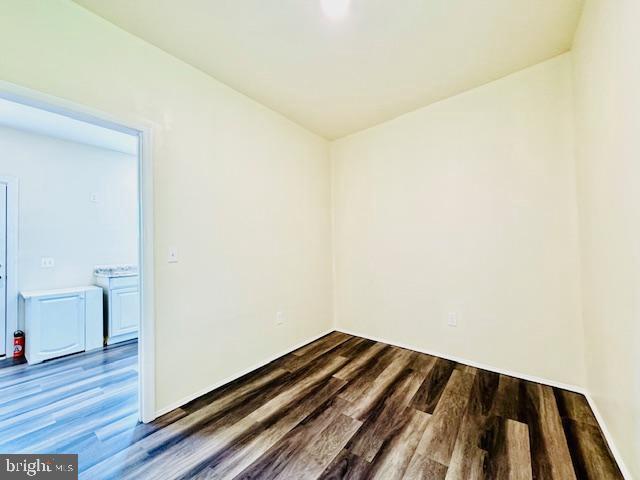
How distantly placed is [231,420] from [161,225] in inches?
54.5

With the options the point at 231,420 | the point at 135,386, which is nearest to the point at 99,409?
the point at 135,386

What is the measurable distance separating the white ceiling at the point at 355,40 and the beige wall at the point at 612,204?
0.37 m

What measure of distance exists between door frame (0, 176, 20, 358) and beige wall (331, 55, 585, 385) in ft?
12.2

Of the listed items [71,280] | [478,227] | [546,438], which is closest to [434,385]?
[546,438]

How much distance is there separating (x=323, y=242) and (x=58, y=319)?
3.00m

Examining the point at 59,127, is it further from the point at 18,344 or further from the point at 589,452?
the point at 589,452

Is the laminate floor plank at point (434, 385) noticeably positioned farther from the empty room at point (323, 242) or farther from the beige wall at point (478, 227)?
the beige wall at point (478, 227)

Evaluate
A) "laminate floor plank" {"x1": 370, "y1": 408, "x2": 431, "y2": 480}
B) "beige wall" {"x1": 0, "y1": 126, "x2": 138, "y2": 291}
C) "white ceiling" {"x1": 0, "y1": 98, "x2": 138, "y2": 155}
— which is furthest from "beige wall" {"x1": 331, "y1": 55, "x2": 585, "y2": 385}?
"beige wall" {"x1": 0, "y1": 126, "x2": 138, "y2": 291}

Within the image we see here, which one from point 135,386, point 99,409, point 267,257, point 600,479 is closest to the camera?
point 600,479

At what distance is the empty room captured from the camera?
4.55ft

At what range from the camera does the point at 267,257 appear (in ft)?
8.50

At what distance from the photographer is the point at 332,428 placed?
1.64m

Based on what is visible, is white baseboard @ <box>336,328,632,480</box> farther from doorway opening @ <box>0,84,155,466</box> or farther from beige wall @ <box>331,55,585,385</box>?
doorway opening @ <box>0,84,155,466</box>

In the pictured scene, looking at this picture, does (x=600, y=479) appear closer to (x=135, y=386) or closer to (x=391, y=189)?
(x=391, y=189)
